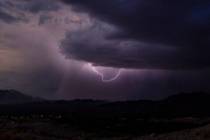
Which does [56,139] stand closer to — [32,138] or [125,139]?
[32,138]

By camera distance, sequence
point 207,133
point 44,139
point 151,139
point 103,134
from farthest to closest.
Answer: point 103,134 → point 44,139 → point 151,139 → point 207,133

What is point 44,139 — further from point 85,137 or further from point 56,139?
point 85,137

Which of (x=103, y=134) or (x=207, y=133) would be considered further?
(x=103, y=134)

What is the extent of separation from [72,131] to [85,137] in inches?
594

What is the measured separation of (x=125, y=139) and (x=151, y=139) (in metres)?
8.24

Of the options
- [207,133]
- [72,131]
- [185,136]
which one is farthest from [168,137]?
[72,131]

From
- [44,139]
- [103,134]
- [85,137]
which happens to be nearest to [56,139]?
[44,139]

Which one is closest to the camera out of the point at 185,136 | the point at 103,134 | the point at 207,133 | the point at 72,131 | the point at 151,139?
the point at 207,133

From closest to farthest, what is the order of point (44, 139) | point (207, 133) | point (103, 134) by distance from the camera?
1. point (207, 133)
2. point (44, 139)
3. point (103, 134)

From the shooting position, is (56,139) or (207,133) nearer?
(207,133)

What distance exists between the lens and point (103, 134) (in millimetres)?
91438

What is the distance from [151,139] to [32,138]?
70.1ft

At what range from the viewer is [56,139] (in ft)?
253

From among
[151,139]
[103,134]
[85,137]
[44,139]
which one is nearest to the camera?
[151,139]
